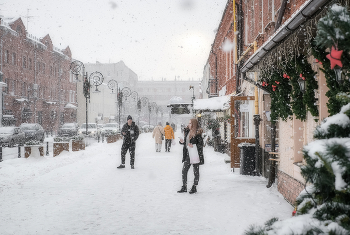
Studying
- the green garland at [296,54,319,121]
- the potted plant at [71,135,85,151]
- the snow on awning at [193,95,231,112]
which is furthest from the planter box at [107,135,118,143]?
the green garland at [296,54,319,121]

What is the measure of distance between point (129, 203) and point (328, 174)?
4.92m

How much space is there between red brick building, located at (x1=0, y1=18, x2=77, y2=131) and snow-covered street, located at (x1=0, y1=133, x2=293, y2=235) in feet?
96.6

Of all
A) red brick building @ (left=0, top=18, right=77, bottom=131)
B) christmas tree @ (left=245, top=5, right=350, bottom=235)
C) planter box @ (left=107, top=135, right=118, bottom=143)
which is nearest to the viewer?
christmas tree @ (left=245, top=5, right=350, bottom=235)

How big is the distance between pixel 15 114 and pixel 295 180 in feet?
122

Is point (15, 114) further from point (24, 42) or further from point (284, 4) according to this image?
point (284, 4)

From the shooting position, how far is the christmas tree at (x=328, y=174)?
206 cm

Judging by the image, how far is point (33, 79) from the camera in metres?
43.0

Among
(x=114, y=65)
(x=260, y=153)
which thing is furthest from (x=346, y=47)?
(x=114, y=65)

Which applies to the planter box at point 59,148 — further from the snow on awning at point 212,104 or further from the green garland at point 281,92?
the green garland at point 281,92

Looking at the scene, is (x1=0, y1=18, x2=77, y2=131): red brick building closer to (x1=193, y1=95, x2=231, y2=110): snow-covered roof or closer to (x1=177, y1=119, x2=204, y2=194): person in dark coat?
(x1=193, y1=95, x2=231, y2=110): snow-covered roof

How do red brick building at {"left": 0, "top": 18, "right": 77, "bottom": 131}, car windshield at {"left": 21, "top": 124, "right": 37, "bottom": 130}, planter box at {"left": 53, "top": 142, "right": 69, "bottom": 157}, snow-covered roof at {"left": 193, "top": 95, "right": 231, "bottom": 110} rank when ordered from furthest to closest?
red brick building at {"left": 0, "top": 18, "right": 77, "bottom": 131} < car windshield at {"left": 21, "top": 124, "right": 37, "bottom": 130} < snow-covered roof at {"left": 193, "top": 95, "right": 231, "bottom": 110} < planter box at {"left": 53, "top": 142, "right": 69, "bottom": 157}

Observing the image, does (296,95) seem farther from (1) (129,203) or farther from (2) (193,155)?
(1) (129,203)

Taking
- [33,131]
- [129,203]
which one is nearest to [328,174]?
[129,203]

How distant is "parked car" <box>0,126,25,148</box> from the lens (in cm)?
2167
